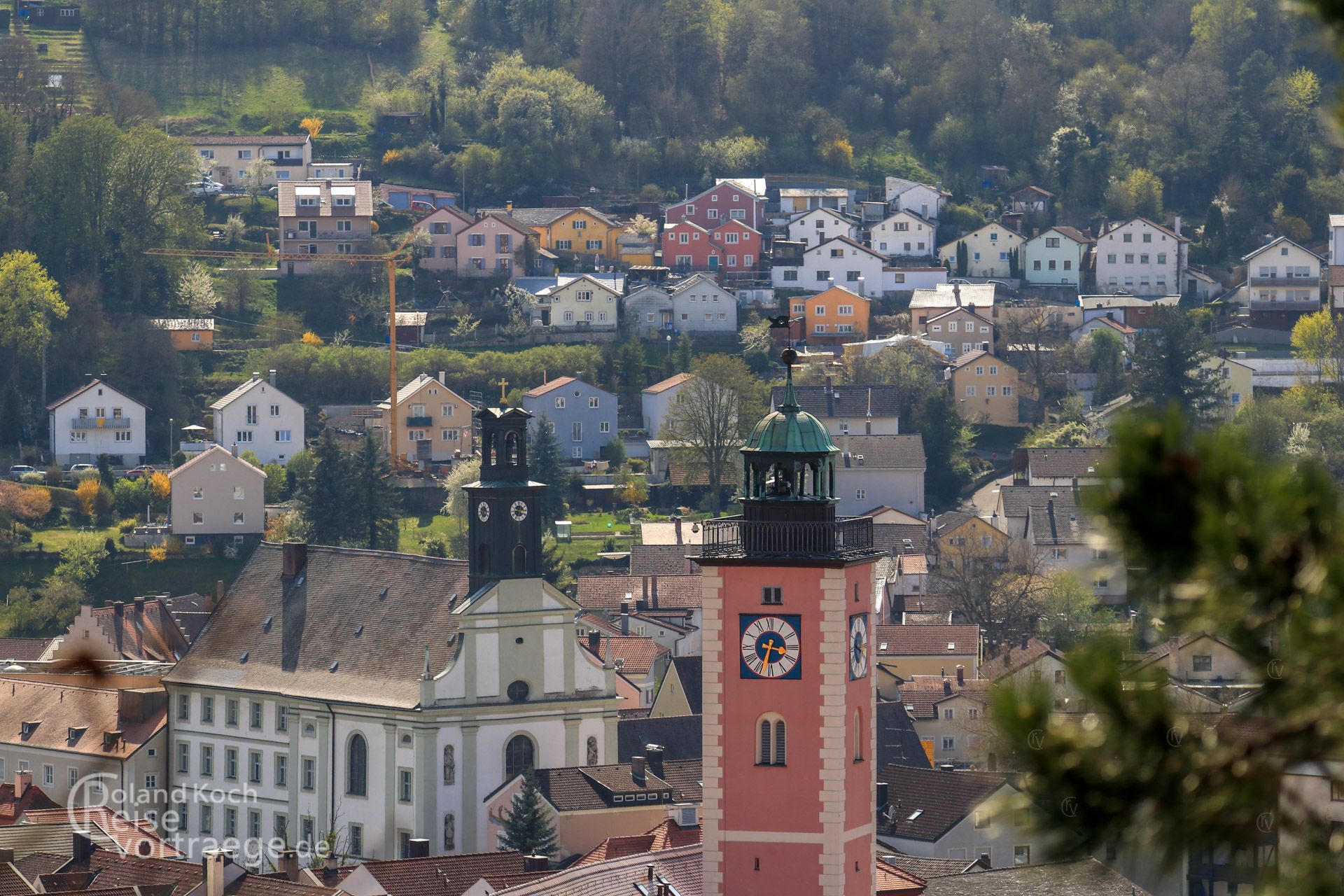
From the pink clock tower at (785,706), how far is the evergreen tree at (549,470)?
6042 cm

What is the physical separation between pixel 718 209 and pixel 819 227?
4.94 metres

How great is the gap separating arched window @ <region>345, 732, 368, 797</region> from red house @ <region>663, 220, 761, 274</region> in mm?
68992

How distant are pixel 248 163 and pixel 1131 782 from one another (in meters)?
127

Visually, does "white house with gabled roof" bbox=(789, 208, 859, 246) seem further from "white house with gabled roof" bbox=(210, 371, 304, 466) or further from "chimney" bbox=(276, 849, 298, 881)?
"chimney" bbox=(276, 849, 298, 881)

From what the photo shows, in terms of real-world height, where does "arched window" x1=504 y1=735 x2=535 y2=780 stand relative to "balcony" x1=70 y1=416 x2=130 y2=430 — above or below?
below

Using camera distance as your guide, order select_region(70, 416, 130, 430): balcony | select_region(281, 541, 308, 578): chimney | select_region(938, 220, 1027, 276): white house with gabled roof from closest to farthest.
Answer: select_region(281, 541, 308, 578): chimney
select_region(70, 416, 130, 430): balcony
select_region(938, 220, 1027, 276): white house with gabled roof

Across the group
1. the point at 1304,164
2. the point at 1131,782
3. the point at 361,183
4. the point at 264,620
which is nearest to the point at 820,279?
the point at 361,183

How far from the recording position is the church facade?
55188mm

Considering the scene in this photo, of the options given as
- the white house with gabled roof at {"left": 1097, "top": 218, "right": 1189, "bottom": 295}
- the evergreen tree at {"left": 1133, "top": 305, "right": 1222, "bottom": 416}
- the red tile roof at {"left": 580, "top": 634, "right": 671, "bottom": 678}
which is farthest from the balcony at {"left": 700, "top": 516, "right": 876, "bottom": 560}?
the white house with gabled roof at {"left": 1097, "top": 218, "right": 1189, "bottom": 295}

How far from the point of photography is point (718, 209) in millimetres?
128875

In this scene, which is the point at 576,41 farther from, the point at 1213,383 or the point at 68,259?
the point at 1213,383

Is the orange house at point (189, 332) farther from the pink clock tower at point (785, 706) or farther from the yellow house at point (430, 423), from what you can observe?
the pink clock tower at point (785, 706)

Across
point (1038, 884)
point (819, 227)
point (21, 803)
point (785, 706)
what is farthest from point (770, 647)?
point (819, 227)

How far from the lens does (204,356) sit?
4289 inches
